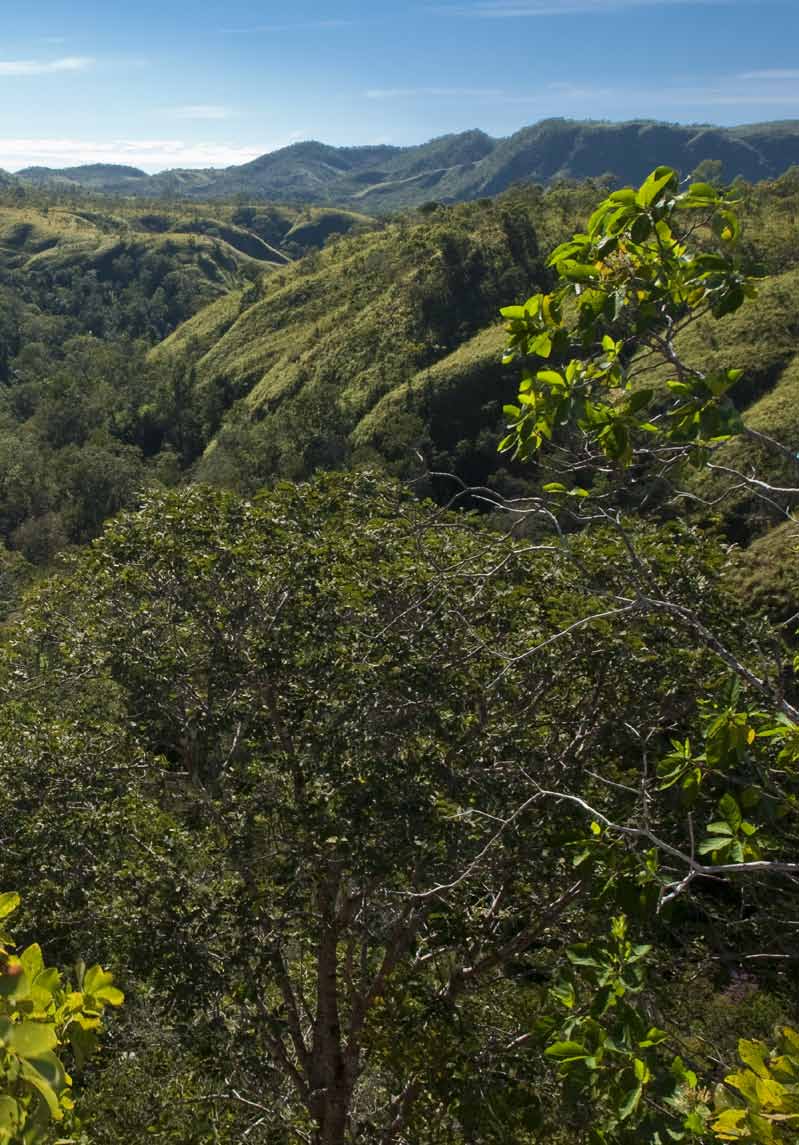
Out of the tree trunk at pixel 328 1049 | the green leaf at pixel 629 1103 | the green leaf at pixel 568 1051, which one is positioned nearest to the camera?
the green leaf at pixel 629 1103

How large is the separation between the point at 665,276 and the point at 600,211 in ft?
1.49

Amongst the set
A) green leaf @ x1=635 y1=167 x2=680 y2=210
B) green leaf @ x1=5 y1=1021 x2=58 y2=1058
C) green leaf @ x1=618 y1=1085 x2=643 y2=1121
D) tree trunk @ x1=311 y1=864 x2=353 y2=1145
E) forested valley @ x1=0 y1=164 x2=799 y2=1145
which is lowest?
tree trunk @ x1=311 y1=864 x2=353 y2=1145

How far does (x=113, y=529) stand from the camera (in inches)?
412

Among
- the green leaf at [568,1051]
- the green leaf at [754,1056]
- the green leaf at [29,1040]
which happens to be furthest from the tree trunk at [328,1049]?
the green leaf at [29,1040]

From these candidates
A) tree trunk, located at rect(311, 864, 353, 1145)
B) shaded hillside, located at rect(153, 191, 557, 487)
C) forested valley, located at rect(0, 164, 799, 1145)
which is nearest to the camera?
forested valley, located at rect(0, 164, 799, 1145)

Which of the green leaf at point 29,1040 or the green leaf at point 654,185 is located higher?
the green leaf at point 654,185

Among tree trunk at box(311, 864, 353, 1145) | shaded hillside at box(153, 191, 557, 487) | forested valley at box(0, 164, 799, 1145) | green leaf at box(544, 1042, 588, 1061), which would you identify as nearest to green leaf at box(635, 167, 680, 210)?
forested valley at box(0, 164, 799, 1145)

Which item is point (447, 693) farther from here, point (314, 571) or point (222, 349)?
point (222, 349)

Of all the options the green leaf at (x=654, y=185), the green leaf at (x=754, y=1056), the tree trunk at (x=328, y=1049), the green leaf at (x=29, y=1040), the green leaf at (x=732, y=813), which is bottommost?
the tree trunk at (x=328, y=1049)

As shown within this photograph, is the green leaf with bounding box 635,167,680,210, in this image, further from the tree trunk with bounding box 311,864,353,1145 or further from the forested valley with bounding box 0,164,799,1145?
the tree trunk with bounding box 311,864,353,1145

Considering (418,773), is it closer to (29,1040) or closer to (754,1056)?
(754,1056)

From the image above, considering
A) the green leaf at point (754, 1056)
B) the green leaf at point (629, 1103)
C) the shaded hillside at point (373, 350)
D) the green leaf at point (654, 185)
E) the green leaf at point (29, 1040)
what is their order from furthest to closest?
the shaded hillside at point (373, 350) → the green leaf at point (654, 185) → the green leaf at point (629, 1103) → the green leaf at point (754, 1056) → the green leaf at point (29, 1040)

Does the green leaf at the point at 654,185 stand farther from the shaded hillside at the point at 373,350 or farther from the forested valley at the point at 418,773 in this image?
the shaded hillside at the point at 373,350

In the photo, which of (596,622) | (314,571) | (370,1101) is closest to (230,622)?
(314,571)
